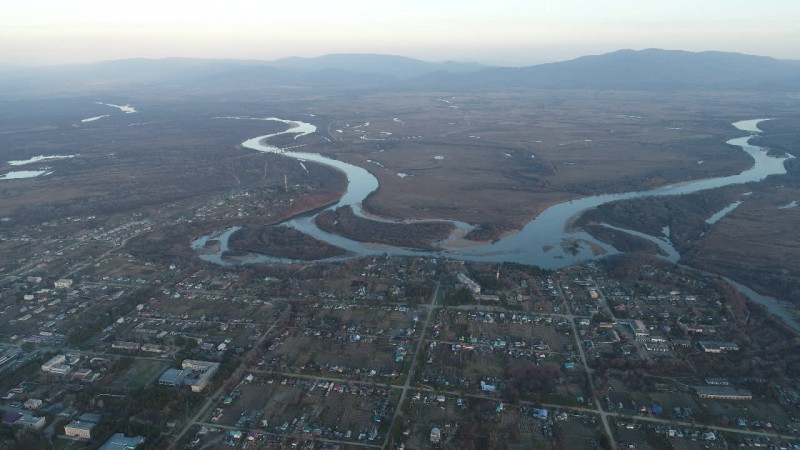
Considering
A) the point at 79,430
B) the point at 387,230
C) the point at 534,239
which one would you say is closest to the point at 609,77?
the point at 534,239

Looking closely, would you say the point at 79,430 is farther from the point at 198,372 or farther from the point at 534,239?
the point at 534,239

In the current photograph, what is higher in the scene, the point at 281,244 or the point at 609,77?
the point at 609,77

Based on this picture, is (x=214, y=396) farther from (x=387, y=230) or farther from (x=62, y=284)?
A: (x=387, y=230)

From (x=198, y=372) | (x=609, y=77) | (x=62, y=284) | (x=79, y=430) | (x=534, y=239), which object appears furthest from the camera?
(x=609, y=77)

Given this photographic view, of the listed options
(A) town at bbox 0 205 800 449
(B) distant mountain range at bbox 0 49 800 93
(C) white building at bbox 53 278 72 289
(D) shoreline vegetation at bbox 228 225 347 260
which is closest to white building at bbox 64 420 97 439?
(A) town at bbox 0 205 800 449

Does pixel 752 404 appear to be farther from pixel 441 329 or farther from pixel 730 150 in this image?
pixel 730 150

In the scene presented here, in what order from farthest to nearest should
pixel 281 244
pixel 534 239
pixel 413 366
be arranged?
1. pixel 534 239
2. pixel 281 244
3. pixel 413 366

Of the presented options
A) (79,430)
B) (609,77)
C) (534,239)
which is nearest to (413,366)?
(79,430)

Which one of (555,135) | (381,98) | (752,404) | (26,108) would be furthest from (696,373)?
(26,108)

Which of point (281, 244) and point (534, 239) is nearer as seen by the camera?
point (281, 244)

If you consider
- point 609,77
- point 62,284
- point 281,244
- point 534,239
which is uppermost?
point 609,77

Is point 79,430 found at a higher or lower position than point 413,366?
lower
